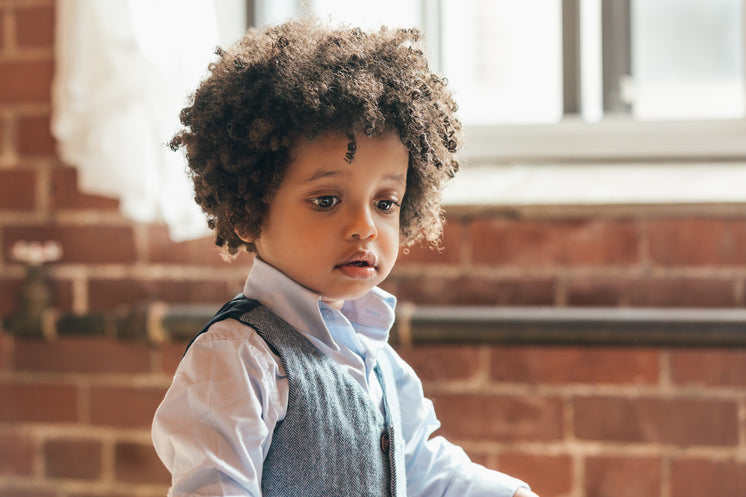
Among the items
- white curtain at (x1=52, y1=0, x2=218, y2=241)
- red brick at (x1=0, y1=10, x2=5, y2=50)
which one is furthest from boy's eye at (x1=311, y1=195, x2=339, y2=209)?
red brick at (x1=0, y1=10, x2=5, y2=50)

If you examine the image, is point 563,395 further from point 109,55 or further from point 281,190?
point 109,55

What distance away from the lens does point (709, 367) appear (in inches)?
50.4

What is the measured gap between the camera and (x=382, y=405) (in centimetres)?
78

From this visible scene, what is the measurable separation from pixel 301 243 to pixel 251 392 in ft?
0.46

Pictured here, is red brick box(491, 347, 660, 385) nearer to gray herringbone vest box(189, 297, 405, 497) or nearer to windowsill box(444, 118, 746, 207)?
windowsill box(444, 118, 746, 207)

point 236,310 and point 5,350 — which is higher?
point 236,310

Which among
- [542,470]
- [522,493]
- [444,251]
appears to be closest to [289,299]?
[522,493]

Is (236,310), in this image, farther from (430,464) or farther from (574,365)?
(574,365)

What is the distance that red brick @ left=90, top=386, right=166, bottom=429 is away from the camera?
141 cm

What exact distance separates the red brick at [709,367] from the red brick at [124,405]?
2.90 ft

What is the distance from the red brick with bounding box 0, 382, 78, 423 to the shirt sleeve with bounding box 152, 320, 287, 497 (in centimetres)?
85

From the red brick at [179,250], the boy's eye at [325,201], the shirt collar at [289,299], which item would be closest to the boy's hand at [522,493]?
the shirt collar at [289,299]

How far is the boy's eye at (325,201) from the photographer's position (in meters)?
0.71

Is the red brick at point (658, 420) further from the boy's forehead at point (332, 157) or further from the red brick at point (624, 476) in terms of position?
the boy's forehead at point (332, 157)
